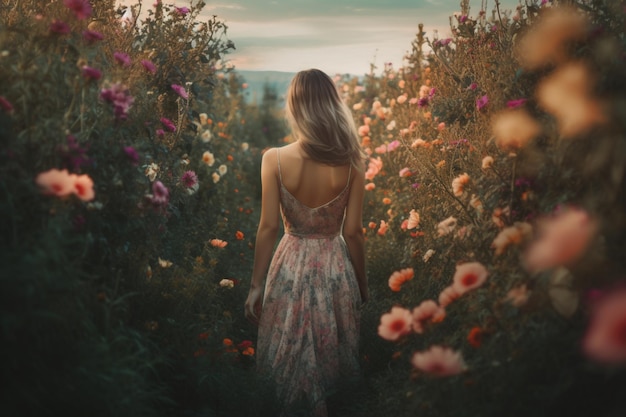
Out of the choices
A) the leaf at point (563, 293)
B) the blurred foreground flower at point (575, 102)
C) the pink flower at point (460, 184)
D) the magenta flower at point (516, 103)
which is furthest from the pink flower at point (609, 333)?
the pink flower at point (460, 184)

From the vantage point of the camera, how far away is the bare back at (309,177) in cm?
297

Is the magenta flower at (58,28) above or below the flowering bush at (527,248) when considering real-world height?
above

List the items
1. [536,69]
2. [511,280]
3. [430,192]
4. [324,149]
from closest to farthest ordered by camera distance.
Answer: [511,280], [536,69], [324,149], [430,192]

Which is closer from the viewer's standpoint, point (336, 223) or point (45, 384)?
point (45, 384)

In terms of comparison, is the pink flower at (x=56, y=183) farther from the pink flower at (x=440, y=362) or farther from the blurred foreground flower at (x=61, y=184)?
the pink flower at (x=440, y=362)

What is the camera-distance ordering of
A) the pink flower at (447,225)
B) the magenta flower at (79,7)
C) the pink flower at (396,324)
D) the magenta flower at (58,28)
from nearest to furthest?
the pink flower at (396,324) < the magenta flower at (58,28) < the magenta flower at (79,7) < the pink flower at (447,225)

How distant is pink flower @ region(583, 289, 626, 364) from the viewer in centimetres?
147

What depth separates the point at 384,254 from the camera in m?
4.57

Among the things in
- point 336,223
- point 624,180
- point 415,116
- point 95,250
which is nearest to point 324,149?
point 336,223

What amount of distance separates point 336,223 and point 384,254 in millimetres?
→ 1529

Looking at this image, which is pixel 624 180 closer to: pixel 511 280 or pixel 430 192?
pixel 511 280

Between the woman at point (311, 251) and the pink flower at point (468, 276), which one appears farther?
the woman at point (311, 251)

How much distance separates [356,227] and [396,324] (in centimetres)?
99

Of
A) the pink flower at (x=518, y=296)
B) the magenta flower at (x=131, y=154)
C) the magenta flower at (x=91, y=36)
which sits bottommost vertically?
the pink flower at (x=518, y=296)
